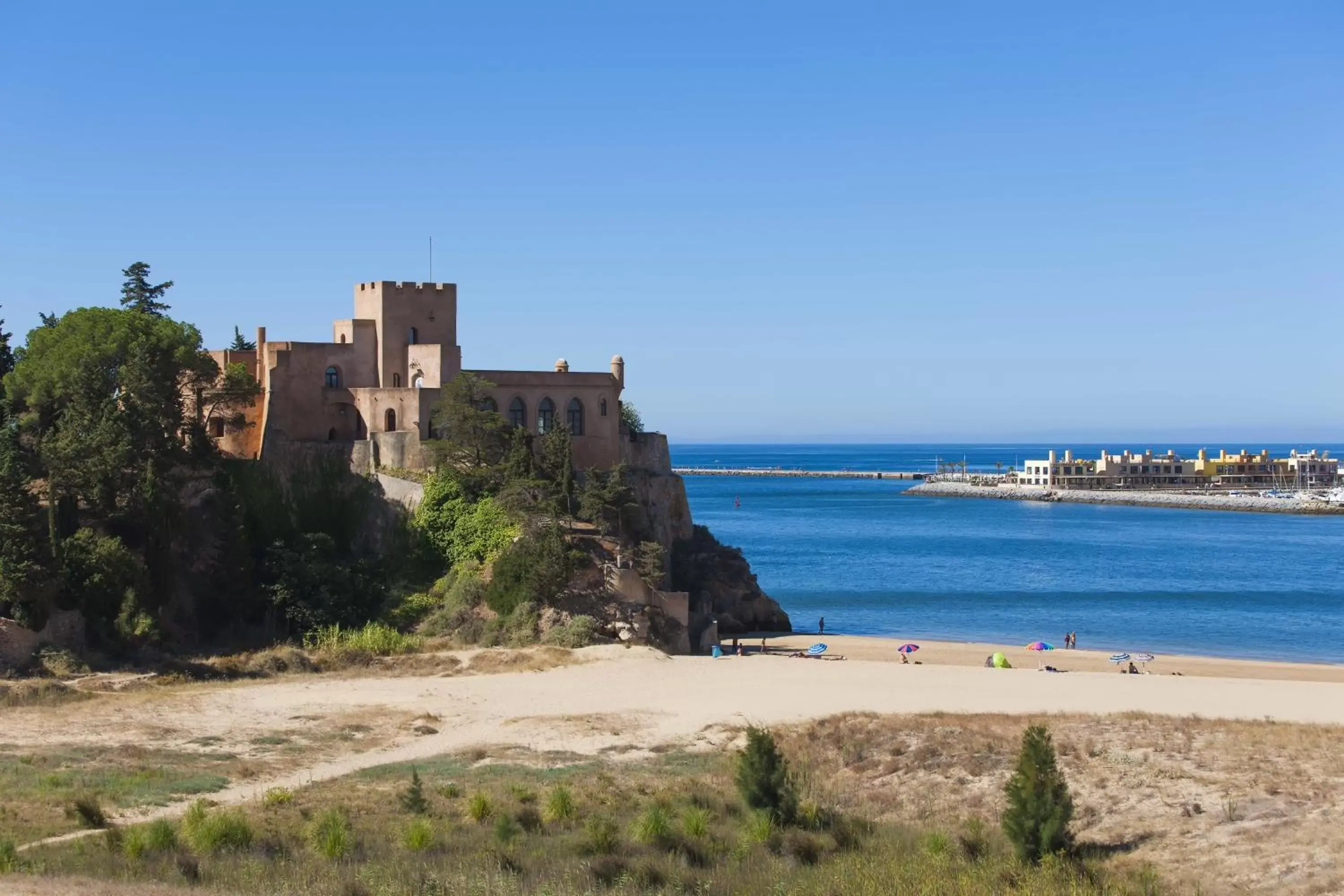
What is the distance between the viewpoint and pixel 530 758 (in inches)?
1065

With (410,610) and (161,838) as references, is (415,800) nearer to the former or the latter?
(161,838)

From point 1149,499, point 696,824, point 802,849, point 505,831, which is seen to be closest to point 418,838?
point 505,831

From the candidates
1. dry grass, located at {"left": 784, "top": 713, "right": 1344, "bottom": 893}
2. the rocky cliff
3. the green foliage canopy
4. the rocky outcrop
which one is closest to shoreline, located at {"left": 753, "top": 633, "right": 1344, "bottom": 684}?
the rocky outcrop

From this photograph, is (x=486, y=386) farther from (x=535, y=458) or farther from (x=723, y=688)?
(x=723, y=688)

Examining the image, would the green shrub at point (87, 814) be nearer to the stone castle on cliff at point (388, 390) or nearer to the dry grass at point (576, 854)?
the dry grass at point (576, 854)

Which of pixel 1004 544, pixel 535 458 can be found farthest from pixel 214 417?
pixel 1004 544

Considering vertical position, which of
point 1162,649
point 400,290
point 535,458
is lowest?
point 1162,649

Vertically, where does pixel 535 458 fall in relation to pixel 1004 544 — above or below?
above

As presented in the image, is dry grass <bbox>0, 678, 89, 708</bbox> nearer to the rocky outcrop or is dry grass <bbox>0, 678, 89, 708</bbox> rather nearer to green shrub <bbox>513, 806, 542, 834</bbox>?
green shrub <bbox>513, 806, 542, 834</bbox>

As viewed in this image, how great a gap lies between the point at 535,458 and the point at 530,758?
668 inches

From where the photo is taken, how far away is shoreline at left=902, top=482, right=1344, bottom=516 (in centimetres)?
12544

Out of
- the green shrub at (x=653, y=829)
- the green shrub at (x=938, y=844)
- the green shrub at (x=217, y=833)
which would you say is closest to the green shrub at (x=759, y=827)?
the green shrub at (x=653, y=829)

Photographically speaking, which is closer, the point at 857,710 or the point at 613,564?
the point at 857,710

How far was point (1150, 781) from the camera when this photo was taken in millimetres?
24500
